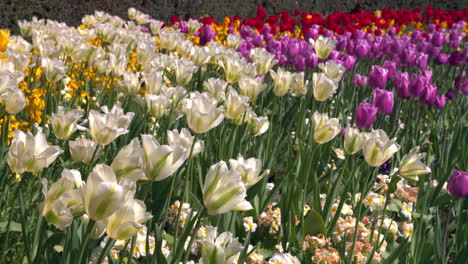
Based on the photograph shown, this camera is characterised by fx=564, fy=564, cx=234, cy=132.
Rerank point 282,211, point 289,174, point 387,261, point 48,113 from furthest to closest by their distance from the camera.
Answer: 1. point 48,113
2. point 289,174
3. point 282,211
4. point 387,261

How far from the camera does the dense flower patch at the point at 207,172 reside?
1406 millimetres

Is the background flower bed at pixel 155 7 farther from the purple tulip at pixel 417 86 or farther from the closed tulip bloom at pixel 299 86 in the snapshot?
the purple tulip at pixel 417 86

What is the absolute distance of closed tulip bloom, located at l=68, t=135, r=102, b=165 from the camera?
1.79m

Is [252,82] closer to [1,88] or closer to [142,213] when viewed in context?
[1,88]

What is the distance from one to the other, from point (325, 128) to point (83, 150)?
1.08m

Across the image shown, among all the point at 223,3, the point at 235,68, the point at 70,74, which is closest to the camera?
the point at 235,68

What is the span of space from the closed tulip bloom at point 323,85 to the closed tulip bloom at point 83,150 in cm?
147

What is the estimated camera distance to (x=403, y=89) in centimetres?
354

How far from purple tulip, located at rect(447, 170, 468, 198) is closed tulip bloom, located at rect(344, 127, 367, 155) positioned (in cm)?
36

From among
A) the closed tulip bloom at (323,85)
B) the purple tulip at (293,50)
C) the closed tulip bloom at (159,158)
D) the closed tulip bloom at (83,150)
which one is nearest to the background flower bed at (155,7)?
the purple tulip at (293,50)

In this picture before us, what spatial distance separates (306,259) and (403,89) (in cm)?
171

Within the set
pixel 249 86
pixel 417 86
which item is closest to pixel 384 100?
pixel 417 86

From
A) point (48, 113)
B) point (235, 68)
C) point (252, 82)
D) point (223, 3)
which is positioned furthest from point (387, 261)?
point (223, 3)

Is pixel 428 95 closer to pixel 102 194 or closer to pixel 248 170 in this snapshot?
pixel 248 170
